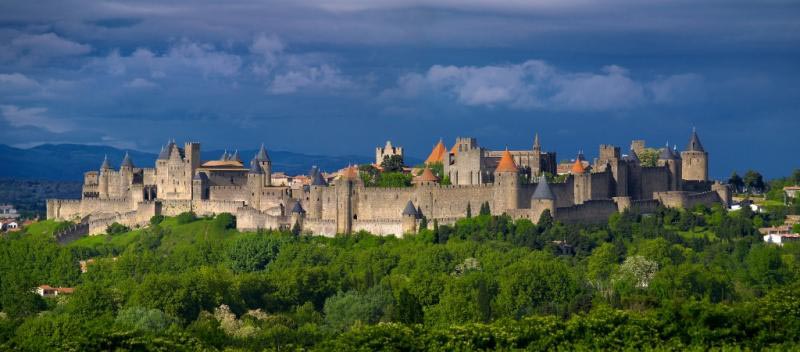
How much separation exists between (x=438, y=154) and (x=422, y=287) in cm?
2665

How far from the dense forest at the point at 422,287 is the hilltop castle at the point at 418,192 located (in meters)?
1.18

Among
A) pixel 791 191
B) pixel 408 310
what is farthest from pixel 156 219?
pixel 791 191

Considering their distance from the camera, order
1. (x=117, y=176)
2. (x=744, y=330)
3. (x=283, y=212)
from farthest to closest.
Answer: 1. (x=117, y=176)
2. (x=283, y=212)
3. (x=744, y=330)

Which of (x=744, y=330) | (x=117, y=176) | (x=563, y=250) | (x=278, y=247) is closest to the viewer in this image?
(x=744, y=330)

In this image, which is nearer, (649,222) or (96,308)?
(96,308)

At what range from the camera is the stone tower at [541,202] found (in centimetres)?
8156

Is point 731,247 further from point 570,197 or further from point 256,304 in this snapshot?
point 256,304

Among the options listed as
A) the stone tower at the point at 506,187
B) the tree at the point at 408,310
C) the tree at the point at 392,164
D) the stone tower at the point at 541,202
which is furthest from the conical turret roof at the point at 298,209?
the tree at the point at 408,310

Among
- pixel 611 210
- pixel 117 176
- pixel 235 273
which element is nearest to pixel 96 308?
pixel 235 273

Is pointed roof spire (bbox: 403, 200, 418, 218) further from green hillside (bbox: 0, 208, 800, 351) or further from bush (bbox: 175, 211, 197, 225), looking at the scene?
bush (bbox: 175, 211, 197, 225)

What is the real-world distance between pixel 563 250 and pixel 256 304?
52.9 feet

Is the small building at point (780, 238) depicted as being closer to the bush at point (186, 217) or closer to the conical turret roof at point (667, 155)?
the conical turret roof at point (667, 155)

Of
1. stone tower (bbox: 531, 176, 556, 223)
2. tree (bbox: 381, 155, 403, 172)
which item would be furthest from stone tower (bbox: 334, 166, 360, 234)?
stone tower (bbox: 531, 176, 556, 223)

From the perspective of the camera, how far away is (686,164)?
9444 centimetres
